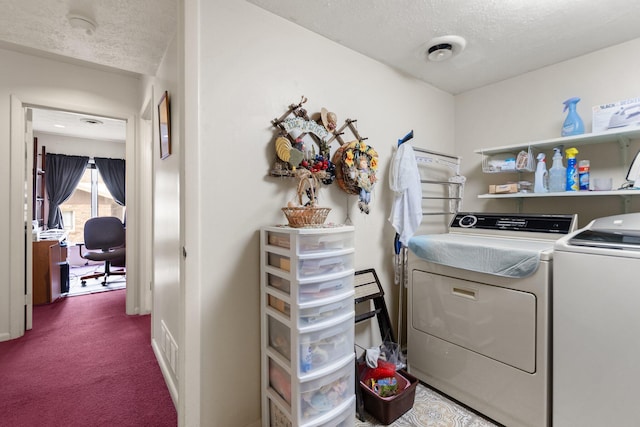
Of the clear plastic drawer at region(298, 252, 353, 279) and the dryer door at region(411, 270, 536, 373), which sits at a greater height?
the clear plastic drawer at region(298, 252, 353, 279)

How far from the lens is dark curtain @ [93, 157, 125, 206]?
5.61 m

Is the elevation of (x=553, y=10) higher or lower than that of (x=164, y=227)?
higher

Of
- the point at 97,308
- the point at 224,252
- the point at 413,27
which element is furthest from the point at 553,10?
the point at 97,308

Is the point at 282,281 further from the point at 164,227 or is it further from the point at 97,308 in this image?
the point at 97,308

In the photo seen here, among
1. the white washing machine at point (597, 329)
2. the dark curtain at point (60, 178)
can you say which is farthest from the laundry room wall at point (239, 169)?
the dark curtain at point (60, 178)

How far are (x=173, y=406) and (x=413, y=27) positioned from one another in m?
2.60

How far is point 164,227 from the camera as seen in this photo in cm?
186

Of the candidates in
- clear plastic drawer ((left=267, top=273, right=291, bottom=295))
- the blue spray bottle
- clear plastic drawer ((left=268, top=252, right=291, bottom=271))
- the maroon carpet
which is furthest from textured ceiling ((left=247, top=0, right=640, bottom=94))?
the maroon carpet

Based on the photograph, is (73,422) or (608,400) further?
(73,422)

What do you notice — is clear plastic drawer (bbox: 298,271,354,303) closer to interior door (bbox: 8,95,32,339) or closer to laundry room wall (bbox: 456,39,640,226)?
laundry room wall (bbox: 456,39,640,226)


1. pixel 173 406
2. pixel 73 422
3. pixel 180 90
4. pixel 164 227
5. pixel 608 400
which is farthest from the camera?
pixel 164 227

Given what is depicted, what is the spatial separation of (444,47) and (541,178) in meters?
1.11

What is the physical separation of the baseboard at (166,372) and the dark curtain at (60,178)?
4842 mm

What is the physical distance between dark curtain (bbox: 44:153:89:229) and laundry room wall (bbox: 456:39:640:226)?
652 cm
